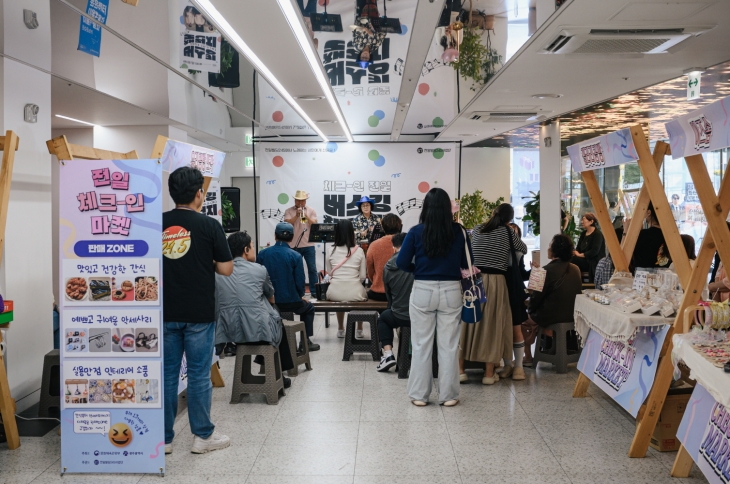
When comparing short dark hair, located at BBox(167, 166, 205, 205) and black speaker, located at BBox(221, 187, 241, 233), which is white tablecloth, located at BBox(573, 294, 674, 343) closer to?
short dark hair, located at BBox(167, 166, 205, 205)

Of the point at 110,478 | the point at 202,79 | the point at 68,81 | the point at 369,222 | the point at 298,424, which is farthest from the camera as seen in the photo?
the point at 369,222

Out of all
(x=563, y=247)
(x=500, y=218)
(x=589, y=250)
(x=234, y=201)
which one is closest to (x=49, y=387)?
(x=500, y=218)

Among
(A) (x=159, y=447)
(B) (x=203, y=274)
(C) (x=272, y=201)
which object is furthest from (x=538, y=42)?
(C) (x=272, y=201)

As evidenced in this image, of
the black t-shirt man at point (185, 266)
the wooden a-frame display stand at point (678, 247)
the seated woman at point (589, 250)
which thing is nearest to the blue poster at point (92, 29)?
the black t-shirt man at point (185, 266)

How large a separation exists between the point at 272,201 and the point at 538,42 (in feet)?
24.4

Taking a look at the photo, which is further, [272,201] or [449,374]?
[272,201]

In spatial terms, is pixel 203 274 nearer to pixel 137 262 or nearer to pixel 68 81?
pixel 137 262

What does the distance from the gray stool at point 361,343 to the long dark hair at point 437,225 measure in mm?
1996

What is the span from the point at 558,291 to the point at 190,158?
3442mm

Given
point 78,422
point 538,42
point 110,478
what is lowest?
point 110,478

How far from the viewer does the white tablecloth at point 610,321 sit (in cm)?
407

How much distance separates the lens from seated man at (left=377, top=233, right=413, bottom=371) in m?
6.08

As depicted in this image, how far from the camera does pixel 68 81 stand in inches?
221

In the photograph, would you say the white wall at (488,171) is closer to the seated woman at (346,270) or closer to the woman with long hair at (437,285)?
the seated woman at (346,270)
